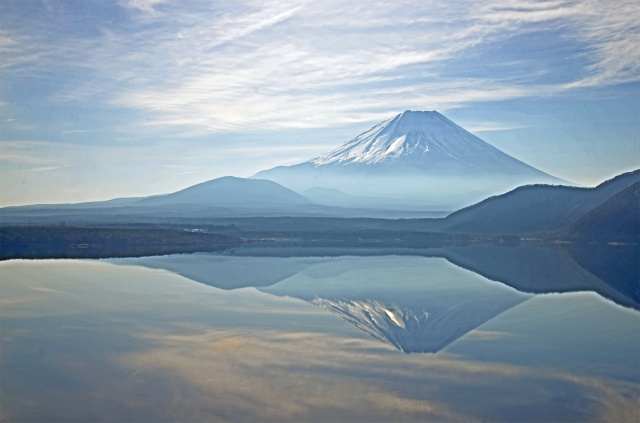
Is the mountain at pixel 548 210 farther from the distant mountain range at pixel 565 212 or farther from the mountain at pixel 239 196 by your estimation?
the mountain at pixel 239 196

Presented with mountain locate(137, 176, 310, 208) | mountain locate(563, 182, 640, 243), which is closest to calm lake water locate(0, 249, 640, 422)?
mountain locate(563, 182, 640, 243)

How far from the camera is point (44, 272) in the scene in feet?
84.7

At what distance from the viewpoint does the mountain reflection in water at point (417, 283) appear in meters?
14.7

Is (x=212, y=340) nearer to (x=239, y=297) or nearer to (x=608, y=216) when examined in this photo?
(x=239, y=297)

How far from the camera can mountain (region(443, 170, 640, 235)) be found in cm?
5253

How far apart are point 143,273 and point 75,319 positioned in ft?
35.8

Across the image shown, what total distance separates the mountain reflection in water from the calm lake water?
4.4 inches

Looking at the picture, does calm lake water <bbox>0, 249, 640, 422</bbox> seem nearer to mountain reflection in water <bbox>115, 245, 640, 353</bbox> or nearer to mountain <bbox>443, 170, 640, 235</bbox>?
mountain reflection in water <bbox>115, 245, 640, 353</bbox>

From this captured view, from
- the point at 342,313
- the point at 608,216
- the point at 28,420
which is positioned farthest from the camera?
the point at 608,216

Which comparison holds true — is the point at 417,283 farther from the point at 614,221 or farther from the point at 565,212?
the point at 565,212

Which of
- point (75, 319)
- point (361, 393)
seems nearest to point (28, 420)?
point (361, 393)

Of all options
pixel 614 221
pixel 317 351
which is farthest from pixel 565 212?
pixel 317 351

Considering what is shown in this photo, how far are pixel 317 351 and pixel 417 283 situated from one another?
1146 centimetres

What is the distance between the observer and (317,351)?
1159cm
